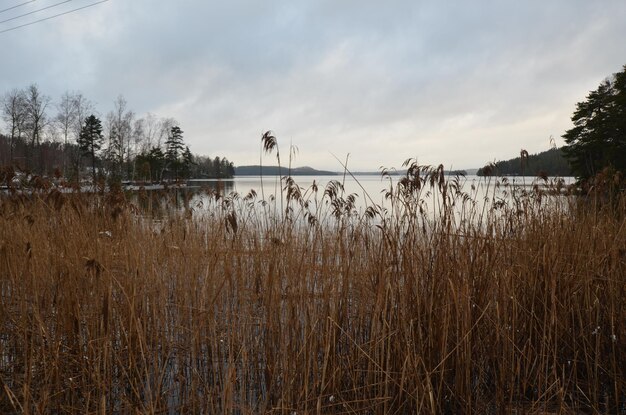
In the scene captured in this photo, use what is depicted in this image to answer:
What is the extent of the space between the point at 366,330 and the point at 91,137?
57.9 metres

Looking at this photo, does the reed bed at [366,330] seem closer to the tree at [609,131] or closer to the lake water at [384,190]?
the lake water at [384,190]

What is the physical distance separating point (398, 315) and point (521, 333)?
900 mm

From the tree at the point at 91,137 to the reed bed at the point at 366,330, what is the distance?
5445 centimetres

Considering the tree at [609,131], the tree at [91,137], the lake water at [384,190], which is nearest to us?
the lake water at [384,190]

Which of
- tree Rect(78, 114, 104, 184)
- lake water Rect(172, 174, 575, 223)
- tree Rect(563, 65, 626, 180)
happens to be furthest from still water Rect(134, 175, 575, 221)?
tree Rect(78, 114, 104, 184)

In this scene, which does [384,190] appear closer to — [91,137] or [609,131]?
[609,131]

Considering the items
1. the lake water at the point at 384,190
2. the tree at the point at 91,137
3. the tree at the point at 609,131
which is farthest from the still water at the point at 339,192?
the tree at the point at 91,137

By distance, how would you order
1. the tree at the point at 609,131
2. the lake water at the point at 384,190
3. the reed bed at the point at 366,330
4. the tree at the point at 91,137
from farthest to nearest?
1. the tree at the point at 91,137
2. the tree at the point at 609,131
3. the lake water at the point at 384,190
4. the reed bed at the point at 366,330

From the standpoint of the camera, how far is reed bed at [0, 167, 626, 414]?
231cm

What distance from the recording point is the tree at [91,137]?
51750 mm

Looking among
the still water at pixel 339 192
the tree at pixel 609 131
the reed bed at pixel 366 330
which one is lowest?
the reed bed at pixel 366 330

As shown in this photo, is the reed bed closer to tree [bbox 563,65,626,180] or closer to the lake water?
the lake water

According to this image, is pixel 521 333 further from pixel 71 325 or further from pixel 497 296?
pixel 71 325

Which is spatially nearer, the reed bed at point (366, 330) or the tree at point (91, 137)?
the reed bed at point (366, 330)
